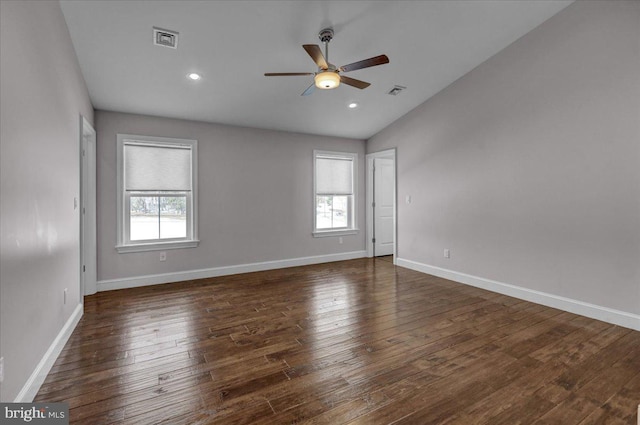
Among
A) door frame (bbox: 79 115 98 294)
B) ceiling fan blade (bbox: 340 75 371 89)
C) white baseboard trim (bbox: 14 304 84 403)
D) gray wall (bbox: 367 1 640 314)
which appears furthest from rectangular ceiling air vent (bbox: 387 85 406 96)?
white baseboard trim (bbox: 14 304 84 403)

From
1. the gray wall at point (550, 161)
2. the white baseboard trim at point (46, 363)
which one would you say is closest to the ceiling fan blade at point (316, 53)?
the gray wall at point (550, 161)

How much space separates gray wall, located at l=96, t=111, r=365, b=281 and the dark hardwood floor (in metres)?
1.01

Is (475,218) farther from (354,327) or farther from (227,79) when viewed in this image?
(227,79)

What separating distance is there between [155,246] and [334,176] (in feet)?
11.6

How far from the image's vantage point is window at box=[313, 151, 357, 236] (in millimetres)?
6141

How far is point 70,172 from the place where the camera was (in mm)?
3043

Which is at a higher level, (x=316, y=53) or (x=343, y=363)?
(x=316, y=53)

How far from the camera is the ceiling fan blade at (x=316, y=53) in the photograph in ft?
8.31

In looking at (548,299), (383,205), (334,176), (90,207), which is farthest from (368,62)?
(383,205)

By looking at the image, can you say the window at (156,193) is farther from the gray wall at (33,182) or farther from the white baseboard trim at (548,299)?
the white baseboard trim at (548,299)

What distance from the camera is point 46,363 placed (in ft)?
7.38

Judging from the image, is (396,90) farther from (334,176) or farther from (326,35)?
(334,176)

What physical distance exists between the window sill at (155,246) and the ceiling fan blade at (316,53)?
135 inches

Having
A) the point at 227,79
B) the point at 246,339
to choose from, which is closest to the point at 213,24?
the point at 227,79
